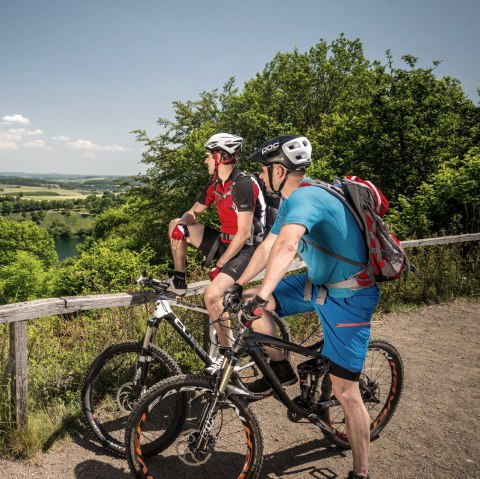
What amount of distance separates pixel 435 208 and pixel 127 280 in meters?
26.2

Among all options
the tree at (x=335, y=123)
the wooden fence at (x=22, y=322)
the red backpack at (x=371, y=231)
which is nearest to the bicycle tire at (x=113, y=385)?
the wooden fence at (x=22, y=322)

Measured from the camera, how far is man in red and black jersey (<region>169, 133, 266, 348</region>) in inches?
141

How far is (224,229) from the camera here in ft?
13.3

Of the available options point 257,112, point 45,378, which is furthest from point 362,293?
point 257,112

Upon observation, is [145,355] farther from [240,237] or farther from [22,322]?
[240,237]

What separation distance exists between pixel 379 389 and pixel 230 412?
1.53 meters

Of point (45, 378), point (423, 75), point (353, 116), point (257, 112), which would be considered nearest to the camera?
point (45, 378)

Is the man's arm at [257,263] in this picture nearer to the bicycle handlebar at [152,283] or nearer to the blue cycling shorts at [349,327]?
the blue cycling shorts at [349,327]

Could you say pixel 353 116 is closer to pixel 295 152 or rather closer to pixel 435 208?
pixel 435 208

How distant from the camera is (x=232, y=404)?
272cm

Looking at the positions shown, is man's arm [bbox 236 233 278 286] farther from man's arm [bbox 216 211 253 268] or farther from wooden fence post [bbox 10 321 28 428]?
wooden fence post [bbox 10 321 28 428]

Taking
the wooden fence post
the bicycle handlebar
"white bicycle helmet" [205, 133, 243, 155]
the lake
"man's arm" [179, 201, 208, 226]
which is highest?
"white bicycle helmet" [205, 133, 243, 155]

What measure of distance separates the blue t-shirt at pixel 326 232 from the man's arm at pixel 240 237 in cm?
92

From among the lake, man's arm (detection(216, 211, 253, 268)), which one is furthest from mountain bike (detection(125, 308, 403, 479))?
the lake
